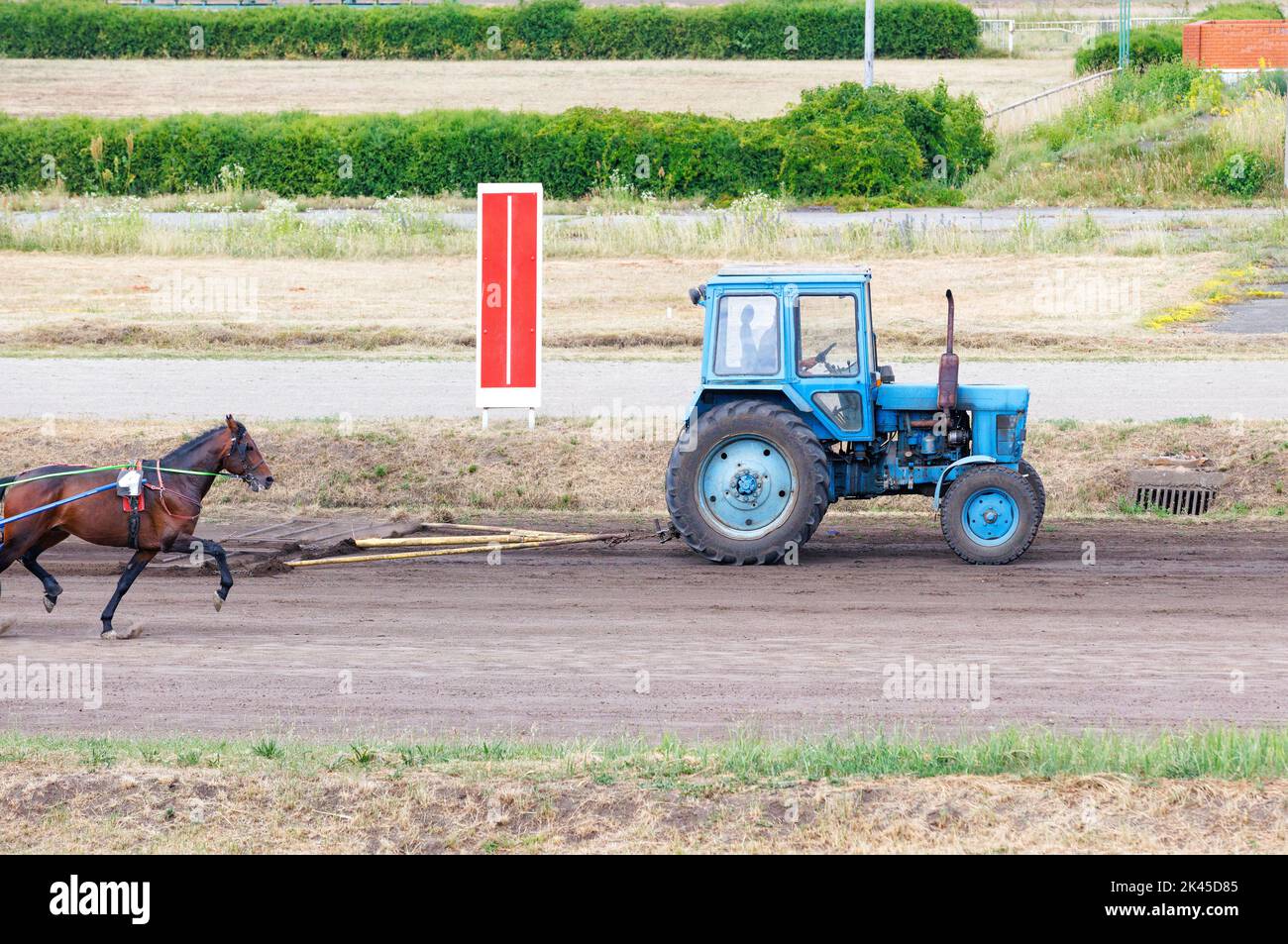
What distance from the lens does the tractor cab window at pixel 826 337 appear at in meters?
13.8

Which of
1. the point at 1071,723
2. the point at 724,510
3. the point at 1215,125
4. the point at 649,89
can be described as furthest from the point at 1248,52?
the point at 1071,723

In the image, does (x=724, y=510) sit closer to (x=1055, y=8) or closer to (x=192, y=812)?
(x=192, y=812)

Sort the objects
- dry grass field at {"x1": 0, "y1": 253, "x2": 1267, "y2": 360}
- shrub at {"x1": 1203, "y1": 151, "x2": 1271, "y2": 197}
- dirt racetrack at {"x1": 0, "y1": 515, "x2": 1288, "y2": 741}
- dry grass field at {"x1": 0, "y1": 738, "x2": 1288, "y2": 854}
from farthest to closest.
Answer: shrub at {"x1": 1203, "y1": 151, "x2": 1271, "y2": 197} → dry grass field at {"x1": 0, "y1": 253, "x2": 1267, "y2": 360} → dirt racetrack at {"x1": 0, "y1": 515, "x2": 1288, "y2": 741} → dry grass field at {"x1": 0, "y1": 738, "x2": 1288, "y2": 854}

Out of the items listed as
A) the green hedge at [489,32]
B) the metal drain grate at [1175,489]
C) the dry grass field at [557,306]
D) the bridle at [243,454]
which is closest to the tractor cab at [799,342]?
the bridle at [243,454]

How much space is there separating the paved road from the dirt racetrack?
15.0ft

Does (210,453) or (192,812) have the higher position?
(210,453)

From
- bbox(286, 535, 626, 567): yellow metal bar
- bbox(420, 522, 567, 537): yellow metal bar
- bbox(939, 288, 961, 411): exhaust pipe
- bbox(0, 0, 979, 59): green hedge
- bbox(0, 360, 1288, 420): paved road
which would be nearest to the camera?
bbox(939, 288, 961, 411): exhaust pipe

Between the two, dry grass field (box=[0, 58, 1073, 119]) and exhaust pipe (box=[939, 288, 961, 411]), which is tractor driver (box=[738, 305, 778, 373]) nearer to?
exhaust pipe (box=[939, 288, 961, 411])

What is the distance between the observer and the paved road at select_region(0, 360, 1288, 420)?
1947 cm

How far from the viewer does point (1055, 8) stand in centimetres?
7575

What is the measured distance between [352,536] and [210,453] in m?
2.91

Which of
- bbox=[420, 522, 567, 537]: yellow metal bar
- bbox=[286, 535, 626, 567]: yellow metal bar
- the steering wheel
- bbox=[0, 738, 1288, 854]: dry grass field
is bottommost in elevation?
bbox=[0, 738, 1288, 854]: dry grass field

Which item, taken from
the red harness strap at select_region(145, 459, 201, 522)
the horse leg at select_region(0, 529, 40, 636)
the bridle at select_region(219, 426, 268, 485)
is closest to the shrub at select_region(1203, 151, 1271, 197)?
the bridle at select_region(219, 426, 268, 485)

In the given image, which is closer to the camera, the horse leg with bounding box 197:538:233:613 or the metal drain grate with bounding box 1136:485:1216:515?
the horse leg with bounding box 197:538:233:613
